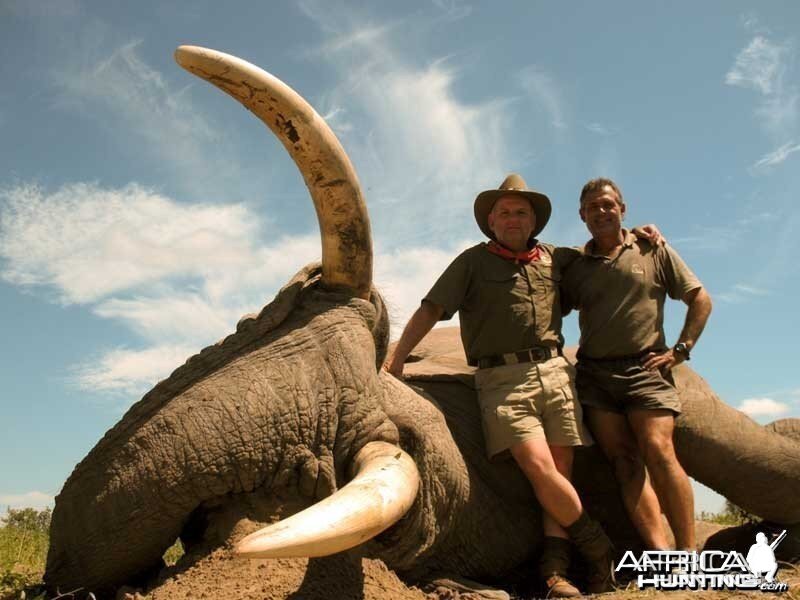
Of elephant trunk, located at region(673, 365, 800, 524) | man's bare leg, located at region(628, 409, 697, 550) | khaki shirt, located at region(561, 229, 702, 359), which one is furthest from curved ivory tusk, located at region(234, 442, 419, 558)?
elephant trunk, located at region(673, 365, 800, 524)

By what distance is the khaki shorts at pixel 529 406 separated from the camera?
15.9 ft

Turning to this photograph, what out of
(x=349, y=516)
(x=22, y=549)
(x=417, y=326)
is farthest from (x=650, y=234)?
(x=22, y=549)

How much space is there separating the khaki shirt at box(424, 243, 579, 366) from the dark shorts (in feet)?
1.44

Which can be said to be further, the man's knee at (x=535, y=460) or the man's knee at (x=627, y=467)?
the man's knee at (x=627, y=467)

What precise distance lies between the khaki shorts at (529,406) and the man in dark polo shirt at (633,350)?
41 centimetres

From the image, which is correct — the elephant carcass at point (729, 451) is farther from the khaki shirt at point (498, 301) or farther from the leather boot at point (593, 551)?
the leather boot at point (593, 551)

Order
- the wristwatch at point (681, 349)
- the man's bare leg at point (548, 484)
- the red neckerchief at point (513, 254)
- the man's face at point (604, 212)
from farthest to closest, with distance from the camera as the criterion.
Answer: the man's face at point (604, 212) < the wristwatch at point (681, 349) < the red neckerchief at point (513, 254) < the man's bare leg at point (548, 484)

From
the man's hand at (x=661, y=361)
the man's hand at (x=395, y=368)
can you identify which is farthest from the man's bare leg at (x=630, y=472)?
the man's hand at (x=395, y=368)

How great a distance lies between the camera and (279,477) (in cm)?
388

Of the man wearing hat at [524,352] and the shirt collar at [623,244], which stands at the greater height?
the shirt collar at [623,244]

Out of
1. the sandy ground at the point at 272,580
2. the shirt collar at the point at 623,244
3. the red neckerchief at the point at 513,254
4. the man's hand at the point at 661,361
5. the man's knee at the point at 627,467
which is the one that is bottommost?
the sandy ground at the point at 272,580

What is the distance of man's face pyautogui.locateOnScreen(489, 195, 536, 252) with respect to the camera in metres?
5.35

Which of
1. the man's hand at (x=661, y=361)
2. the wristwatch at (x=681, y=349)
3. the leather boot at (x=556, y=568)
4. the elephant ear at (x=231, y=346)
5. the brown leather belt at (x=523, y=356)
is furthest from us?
the wristwatch at (x=681, y=349)

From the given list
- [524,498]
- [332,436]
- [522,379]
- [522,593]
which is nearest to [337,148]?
[332,436]
